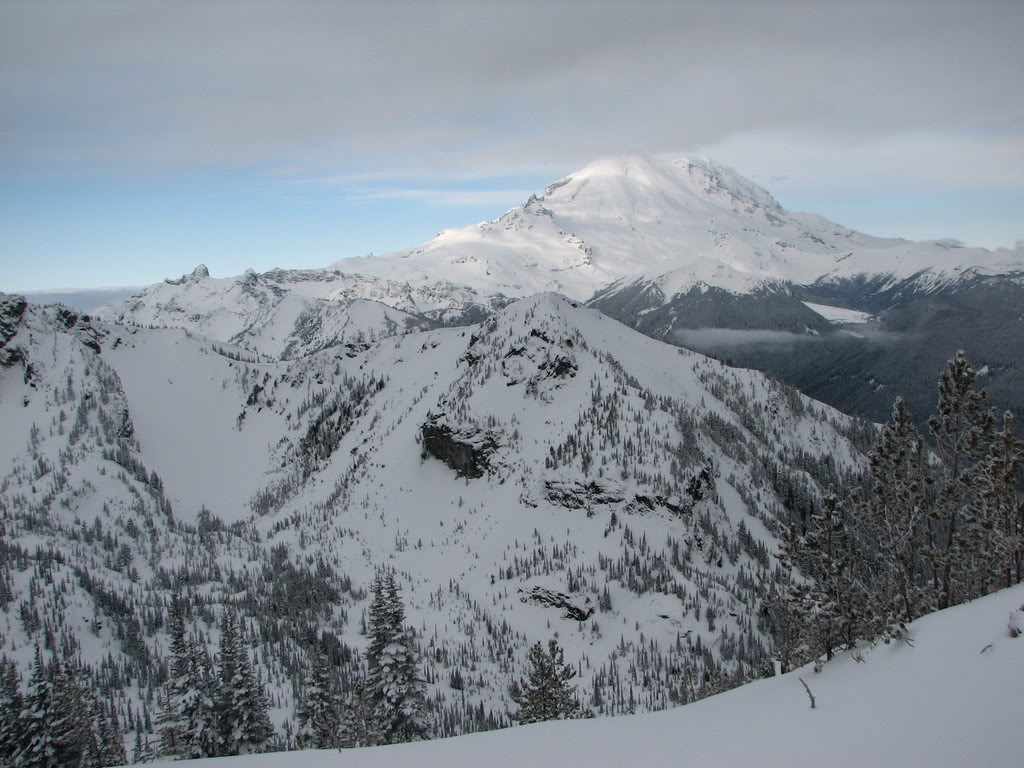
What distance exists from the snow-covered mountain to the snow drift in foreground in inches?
1235

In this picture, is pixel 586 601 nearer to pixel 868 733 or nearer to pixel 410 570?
pixel 410 570

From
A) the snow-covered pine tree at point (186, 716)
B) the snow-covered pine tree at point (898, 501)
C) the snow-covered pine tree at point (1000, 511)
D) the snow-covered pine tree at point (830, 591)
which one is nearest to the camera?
the snow-covered pine tree at point (830, 591)

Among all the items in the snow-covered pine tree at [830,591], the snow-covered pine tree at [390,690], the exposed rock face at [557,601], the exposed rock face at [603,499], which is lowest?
the exposed rock face at [557,601]

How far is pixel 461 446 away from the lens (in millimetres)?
134250

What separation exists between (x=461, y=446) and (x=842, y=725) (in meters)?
124

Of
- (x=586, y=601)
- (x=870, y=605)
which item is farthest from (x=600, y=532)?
(x=870, y=605)

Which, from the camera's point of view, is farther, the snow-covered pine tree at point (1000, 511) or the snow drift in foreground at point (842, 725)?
the snow-covered pine tree at point (1000, 511)

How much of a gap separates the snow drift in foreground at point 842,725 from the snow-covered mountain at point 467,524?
103 ft

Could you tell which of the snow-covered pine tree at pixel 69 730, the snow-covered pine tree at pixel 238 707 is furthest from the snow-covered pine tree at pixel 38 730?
the snow-covered pine tree at pixel 238 707

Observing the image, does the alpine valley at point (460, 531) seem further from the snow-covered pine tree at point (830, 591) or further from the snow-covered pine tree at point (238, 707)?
the snow-covered pine tree at point (830, 591)

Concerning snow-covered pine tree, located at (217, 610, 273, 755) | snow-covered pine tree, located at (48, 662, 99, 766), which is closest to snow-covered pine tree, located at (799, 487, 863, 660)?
snow-covered pine tree, located at (217, 610, 273, 755)

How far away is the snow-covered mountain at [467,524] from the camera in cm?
8669

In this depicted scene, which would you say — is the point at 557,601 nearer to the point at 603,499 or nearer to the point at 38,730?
the point at 603,499

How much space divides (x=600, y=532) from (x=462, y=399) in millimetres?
50819
